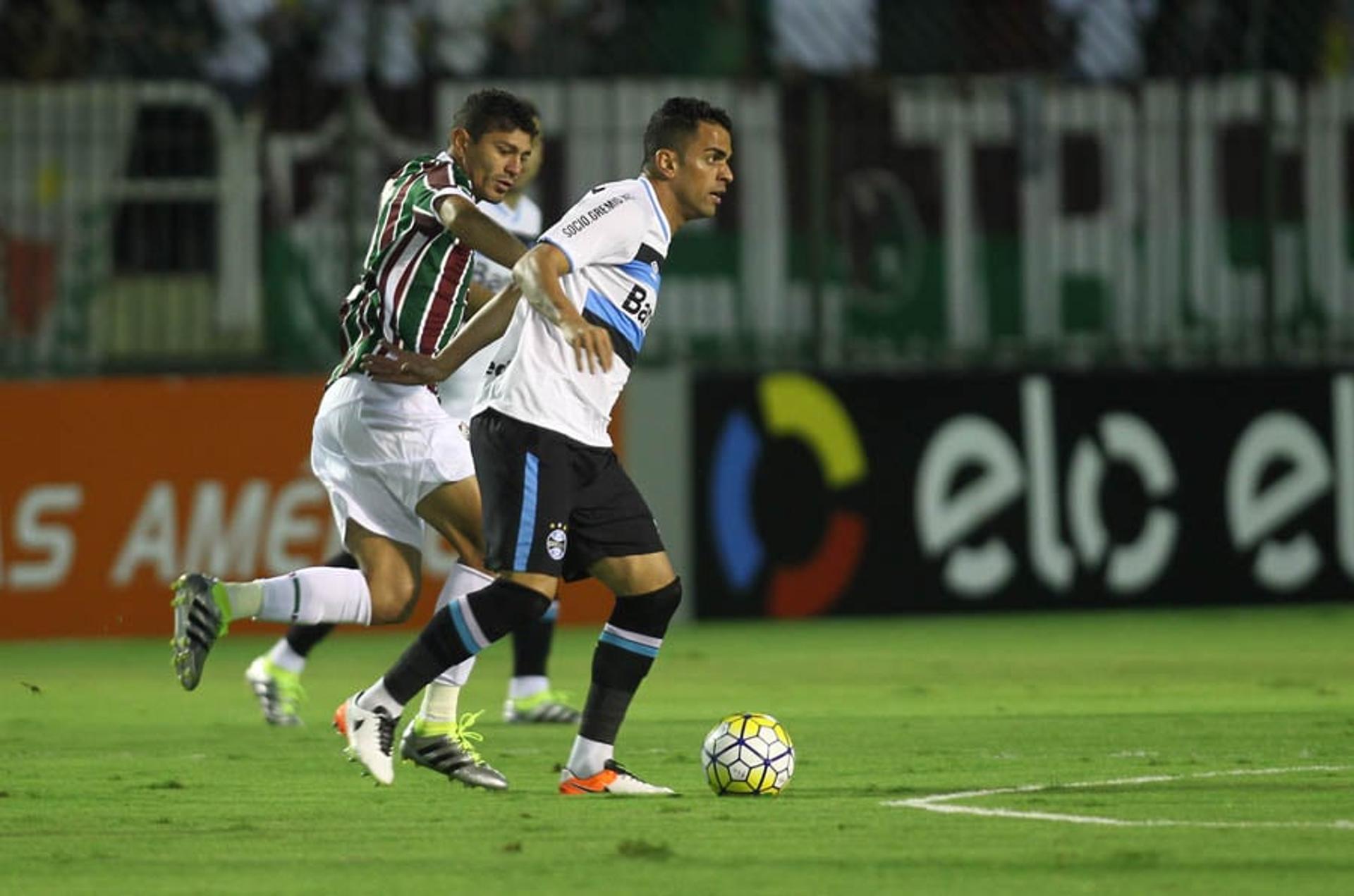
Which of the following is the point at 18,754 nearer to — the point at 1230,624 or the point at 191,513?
the point at 191,513

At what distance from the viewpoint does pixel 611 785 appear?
7.62m

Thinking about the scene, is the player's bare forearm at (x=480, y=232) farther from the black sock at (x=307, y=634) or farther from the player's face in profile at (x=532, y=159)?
the black sock at (x=307, y=634)

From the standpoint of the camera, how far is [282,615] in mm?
8578

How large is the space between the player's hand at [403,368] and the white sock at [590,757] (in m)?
1.43

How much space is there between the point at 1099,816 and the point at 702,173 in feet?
7.25

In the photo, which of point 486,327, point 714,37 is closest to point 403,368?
point 486,327

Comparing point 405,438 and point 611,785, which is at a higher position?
point 405,438

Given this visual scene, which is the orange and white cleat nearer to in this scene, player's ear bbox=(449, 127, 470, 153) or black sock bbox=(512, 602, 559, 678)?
player's ear bbox=(449, 127, 470, 153)

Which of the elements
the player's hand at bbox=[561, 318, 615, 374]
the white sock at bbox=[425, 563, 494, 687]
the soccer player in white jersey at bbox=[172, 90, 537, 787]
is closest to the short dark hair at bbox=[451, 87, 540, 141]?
the soccer player in white jersey at bbox=[172, 90, 537, 787]

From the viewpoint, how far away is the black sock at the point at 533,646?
10.2m

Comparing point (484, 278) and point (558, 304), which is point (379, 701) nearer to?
point (558, 304)

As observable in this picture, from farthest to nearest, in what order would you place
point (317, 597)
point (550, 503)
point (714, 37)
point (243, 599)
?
point (714, 37), point (317, 597), point (243, 599), point (550, 503)

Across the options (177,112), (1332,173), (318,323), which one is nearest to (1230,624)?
(1332,173)

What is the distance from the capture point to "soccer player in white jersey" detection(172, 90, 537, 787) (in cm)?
824
